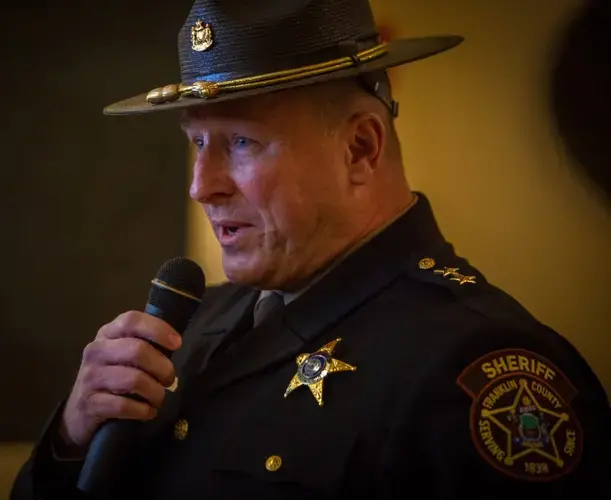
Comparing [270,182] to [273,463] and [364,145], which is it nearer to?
[364,145]

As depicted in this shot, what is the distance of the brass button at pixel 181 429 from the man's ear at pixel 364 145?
0.33 meters

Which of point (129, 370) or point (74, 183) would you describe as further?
point (74, 183)

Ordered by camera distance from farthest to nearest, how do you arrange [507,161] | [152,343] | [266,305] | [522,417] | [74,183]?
[74,183] → [507,161] → [266,305] → [152,343] → [522,417]

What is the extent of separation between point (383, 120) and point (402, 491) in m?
0.41

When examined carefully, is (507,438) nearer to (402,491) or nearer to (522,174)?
(402,491)

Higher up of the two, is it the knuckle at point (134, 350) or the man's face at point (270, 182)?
the man's face at point (270, 182)

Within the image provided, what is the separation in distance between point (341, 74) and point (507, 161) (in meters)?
0.41

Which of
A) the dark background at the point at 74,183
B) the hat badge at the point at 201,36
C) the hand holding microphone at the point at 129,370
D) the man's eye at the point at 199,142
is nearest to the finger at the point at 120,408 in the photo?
the hand holding microphone at the point at 129,370

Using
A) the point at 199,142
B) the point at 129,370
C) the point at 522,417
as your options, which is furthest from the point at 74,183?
the point at 522,417

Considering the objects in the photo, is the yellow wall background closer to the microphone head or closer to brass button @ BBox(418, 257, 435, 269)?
brass button @ BBox(418, 257, 435, 269)

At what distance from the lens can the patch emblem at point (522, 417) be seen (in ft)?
2.15

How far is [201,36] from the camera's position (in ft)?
2.73

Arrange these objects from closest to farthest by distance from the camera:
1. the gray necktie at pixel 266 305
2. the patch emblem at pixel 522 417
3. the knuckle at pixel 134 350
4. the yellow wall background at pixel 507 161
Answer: the patch emblem at pixel 522 417 < the knuckle at pixel 134 350 < the gray necktie at pixel 266 305 < the yellow wall background at pixel 507 161

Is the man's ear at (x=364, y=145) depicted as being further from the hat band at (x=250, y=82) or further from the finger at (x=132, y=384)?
the finger at (x=132, y=384)
